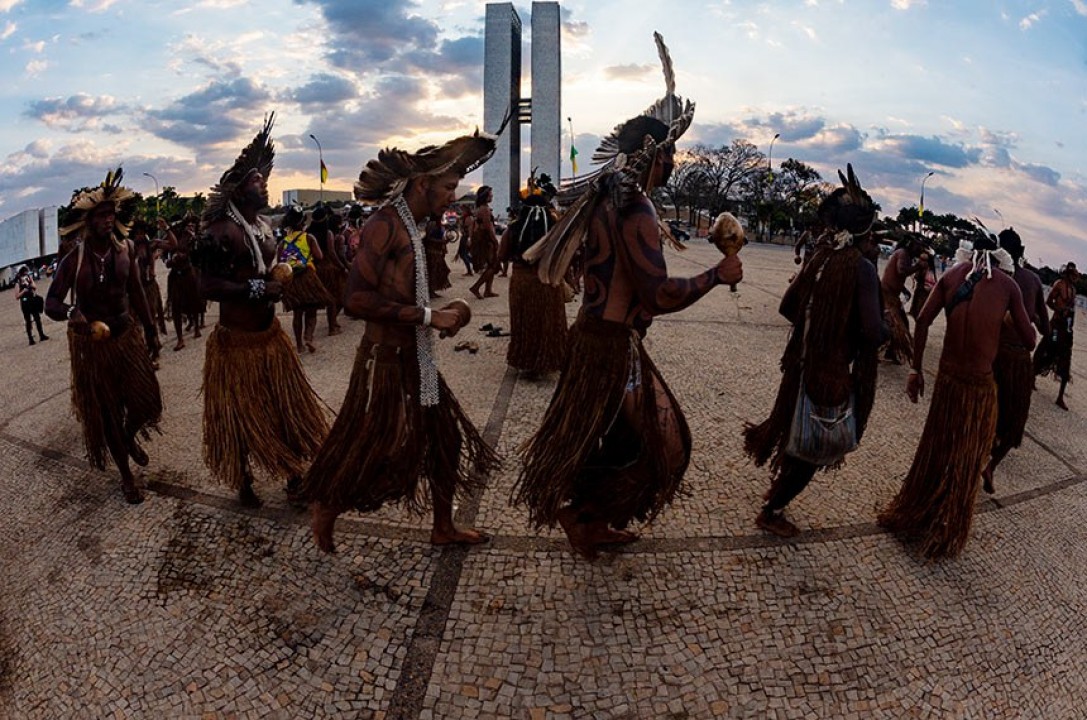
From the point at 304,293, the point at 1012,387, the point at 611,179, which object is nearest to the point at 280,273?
the point at 611,179

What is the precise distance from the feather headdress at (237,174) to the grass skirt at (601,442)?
228 centimetres

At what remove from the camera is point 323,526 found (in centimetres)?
333

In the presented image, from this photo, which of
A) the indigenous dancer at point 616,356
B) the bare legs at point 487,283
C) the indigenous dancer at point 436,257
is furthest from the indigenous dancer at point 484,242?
the indigenous dancer at point 616,356

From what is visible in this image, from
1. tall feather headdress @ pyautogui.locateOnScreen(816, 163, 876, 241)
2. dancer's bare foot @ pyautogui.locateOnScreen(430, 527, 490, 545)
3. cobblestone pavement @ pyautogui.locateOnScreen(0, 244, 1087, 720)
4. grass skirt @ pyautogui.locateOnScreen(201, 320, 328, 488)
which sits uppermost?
tall feather headdress @ pyautogui.locateOnScreen(816, 163, 876, 241)

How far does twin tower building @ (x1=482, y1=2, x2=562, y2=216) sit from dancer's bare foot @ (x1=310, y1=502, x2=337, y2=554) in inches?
2328

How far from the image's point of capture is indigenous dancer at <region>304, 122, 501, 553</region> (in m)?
2.96

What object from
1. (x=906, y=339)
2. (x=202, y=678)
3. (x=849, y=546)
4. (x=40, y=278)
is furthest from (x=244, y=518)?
(x=40, y=278)

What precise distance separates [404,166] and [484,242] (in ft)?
30.7

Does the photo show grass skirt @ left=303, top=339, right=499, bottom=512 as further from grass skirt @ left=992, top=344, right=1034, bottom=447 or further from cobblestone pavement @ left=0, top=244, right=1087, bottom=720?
grass skirt @ left=992, top=344, right=1034, bottom=447

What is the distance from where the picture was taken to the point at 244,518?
12.6 ft

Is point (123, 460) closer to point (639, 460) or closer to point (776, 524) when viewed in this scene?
point (639, 460)

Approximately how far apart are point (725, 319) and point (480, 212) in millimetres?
4857

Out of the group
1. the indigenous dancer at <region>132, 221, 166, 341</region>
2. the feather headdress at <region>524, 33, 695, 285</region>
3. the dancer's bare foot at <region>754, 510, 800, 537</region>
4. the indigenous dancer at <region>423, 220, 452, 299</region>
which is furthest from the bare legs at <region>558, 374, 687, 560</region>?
the indigenous dancer at <region>423, 220, 452, 299</region>

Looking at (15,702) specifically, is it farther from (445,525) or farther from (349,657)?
(445,525)
